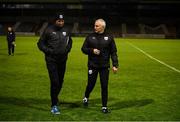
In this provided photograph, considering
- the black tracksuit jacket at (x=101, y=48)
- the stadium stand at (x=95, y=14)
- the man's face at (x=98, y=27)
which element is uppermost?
the stadium stand at (x=95, y=14)

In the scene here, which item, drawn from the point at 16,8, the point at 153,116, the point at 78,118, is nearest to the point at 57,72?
the point at 78,118

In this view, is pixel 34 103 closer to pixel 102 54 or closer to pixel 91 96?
pixel 91 96

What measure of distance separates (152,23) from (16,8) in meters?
27.3

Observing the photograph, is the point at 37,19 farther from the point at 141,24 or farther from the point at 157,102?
the point at 157,102

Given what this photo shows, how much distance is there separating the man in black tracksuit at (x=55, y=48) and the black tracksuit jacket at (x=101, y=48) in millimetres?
615

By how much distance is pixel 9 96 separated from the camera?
12031 millimetres

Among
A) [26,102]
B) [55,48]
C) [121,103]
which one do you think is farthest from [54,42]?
[121,103]

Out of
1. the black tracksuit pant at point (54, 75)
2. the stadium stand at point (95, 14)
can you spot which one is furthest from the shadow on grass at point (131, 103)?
the stadium stand at point (95, 14)

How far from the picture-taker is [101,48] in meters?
9.94

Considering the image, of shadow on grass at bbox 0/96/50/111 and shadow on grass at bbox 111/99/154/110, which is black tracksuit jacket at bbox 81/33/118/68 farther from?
shadow on grass at bbox 0/96/50/111

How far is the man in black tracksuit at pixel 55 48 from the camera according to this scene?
31.9ft

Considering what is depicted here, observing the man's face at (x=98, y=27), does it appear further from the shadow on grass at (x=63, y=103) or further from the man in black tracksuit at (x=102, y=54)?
the shadow on grass at (x=63, y=103)

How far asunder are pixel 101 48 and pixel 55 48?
1.17 m

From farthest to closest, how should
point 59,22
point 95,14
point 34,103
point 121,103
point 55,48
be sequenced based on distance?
point 95,14
point 121,103
point 34,103
point 55,48
point 59,22
